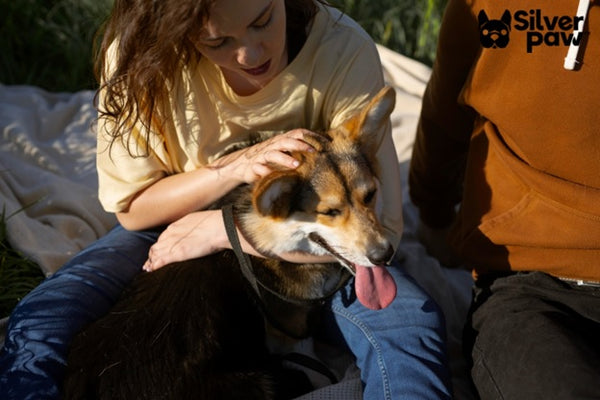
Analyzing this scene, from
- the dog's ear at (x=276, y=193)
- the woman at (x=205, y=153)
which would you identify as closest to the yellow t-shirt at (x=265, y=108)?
the woman at (x=205, y=153)

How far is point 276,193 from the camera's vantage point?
Answer: 2.26 meters

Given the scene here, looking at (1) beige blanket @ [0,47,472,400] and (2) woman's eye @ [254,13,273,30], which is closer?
(2) woman's eye @ [254,13,273,30]

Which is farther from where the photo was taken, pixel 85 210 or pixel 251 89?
pixel 85 210

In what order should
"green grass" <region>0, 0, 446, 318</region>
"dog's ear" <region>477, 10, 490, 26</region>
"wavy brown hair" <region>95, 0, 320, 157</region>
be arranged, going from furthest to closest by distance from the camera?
1. "green grass" <region>0, 0, 446, 318</region>
2. "dog's ear" <region>477, 10, 490, 26</region>
3. "wavy brown hair" <region>95, 0, 320, 157</region>

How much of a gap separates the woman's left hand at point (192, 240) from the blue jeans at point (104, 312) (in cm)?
20

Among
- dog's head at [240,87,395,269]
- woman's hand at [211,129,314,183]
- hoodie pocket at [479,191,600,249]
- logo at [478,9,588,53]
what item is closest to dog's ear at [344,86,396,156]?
dog's head at [240,87,395,269]

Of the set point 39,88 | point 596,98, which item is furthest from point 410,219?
point 39,88

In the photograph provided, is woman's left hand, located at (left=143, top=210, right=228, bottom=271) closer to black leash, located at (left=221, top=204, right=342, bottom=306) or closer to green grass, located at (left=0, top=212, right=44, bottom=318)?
black leash, located at (left=221, top=204, right=342, bottom=306)

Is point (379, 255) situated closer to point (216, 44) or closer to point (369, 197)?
point (369, 197)

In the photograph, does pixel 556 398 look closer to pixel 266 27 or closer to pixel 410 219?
pixel 266 27

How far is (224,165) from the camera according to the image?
8.20 feet

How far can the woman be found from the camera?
2209mm

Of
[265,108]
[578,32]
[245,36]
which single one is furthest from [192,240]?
[578,32]

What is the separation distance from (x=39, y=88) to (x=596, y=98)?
3.69m
